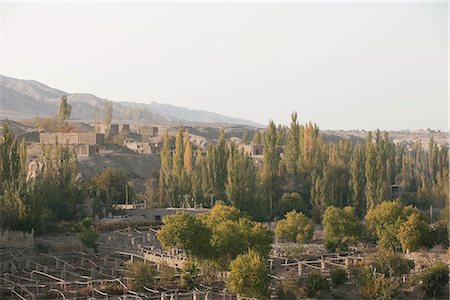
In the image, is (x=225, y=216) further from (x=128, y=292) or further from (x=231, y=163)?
(x=231, y=163)

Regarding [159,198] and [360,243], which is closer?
[360,243]

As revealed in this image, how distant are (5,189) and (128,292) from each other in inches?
516

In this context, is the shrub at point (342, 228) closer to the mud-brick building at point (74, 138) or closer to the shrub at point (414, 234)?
the shrub at point (414, 234)

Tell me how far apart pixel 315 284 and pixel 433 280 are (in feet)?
12.1

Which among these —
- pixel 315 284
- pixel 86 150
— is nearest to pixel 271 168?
pixel 86 150

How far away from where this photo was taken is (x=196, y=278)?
24.1 metres

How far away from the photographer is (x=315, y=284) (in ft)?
72.1

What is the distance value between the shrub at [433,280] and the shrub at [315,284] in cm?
299

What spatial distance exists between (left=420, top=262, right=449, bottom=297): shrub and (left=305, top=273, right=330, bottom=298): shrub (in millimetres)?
2990

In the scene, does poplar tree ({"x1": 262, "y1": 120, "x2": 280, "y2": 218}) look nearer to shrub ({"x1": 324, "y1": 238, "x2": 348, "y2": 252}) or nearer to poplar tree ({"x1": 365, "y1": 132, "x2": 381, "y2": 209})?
poplar tree ({"x1": 365, "y1": 132, "x2": 381, "y2": 209})

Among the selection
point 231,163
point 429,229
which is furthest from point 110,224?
point 429,229

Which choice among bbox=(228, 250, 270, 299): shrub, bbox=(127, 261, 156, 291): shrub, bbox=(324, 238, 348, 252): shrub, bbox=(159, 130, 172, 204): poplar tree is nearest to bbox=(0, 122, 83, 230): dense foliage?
bbox=(159, 130, 172, 204): poplar tree

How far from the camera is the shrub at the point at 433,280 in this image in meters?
22.5

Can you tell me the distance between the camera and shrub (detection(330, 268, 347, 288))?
2277cm
